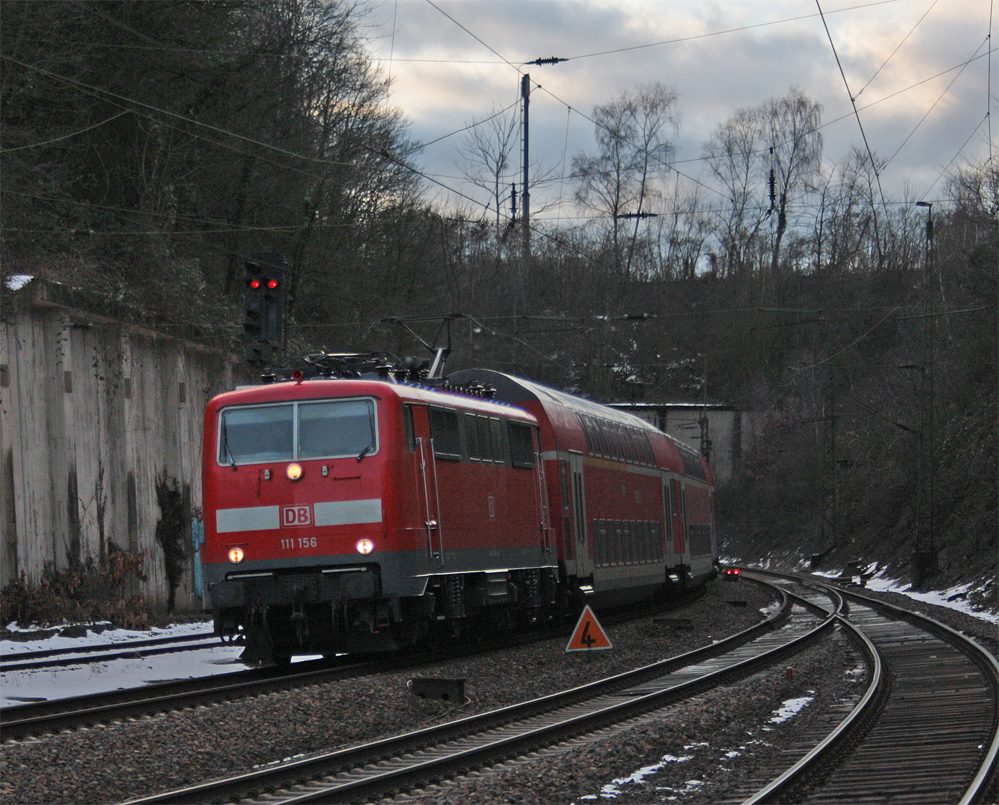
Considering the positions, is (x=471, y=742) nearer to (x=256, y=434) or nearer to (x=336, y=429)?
(x=336, y=429)

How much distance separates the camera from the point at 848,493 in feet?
180

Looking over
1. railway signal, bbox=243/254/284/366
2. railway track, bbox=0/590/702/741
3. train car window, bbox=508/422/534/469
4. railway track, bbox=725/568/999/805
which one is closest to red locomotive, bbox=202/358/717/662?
railway track, bbox=0/590/702/741

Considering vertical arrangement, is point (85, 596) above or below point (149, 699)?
above

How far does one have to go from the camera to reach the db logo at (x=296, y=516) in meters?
14.0

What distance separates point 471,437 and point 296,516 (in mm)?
3002

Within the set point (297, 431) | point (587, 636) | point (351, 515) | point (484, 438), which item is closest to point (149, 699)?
point (351, 515)

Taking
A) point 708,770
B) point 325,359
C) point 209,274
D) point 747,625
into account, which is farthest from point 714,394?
point 708,770

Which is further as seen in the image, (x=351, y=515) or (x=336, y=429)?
(x=336, y=429)

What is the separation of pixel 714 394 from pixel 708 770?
Result: 64374 mm

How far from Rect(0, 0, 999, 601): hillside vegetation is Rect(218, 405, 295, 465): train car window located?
25.8 feet

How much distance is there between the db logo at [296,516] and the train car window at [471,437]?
2720mm

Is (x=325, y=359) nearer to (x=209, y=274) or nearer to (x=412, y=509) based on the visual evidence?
(x=412, y=509)

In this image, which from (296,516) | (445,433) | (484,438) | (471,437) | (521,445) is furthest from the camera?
(521,445)

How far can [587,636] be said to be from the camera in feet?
52.5
